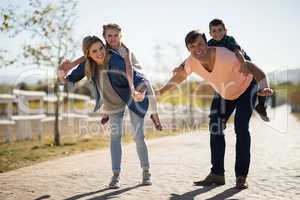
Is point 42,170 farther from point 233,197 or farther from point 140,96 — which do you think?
point 233,197

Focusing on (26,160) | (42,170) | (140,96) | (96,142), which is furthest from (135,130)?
(96,142)

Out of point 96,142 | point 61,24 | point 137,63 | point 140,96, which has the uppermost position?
point 61,24

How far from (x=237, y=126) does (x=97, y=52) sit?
1749mm

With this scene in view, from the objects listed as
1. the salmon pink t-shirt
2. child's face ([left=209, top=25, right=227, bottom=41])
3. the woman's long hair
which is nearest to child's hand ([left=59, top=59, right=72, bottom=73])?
the woman's long hair

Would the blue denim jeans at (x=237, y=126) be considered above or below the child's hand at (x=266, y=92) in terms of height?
below

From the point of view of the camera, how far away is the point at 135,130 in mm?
5480

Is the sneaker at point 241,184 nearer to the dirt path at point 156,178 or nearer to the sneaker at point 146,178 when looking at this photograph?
the dirt path at point 156,178

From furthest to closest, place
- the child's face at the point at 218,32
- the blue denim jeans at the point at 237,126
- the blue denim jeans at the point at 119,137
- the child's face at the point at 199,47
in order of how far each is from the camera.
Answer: the blue denim jeans at the point at 119,137 < the child's face at the point at 218,32 < the blue denim jeans at the point at 237,126 < the child's face at the point at 199,47

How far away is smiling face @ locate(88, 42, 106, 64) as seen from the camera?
5250 mm

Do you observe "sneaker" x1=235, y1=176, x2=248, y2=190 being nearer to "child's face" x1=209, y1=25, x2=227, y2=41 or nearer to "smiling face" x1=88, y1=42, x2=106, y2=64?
"child's face" x1=209, y1=25, x2=227, y2=41

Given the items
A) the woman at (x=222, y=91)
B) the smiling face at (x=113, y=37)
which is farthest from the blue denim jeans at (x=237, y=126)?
the smiling face at (x=113, y=37)

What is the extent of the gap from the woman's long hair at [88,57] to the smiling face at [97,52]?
3cm

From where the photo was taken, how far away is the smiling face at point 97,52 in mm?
5250

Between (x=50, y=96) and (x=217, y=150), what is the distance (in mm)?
11092
